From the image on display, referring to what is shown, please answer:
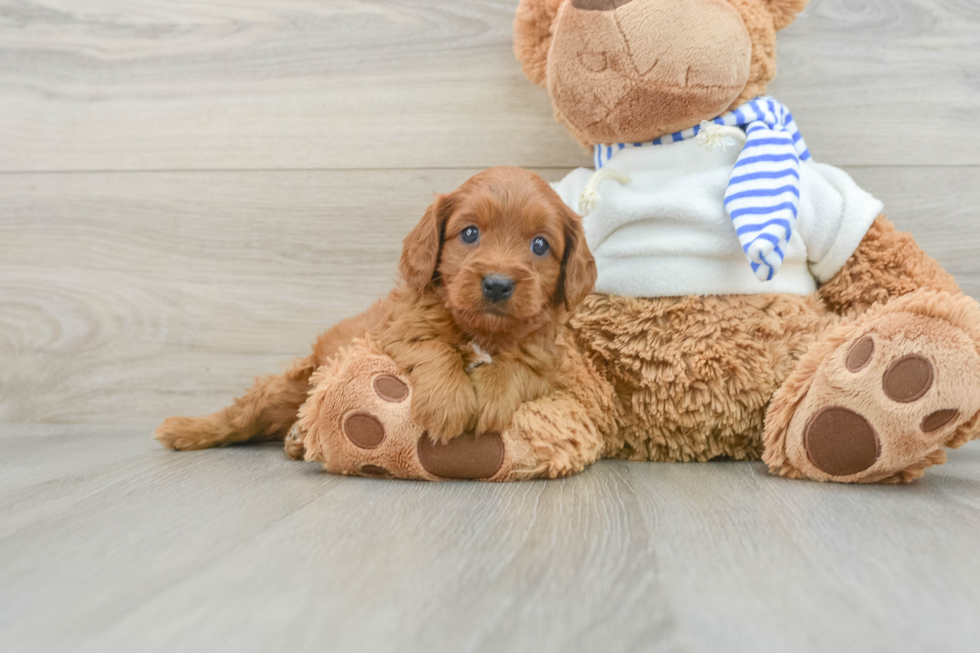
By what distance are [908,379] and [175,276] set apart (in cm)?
134

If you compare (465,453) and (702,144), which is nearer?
(465,453)

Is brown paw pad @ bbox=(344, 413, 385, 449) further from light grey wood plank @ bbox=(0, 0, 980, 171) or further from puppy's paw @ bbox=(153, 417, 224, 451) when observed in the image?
light grey wood plank @ bbox=(0, 0, 980, 171)

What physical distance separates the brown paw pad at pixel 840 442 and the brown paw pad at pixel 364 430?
55 centimetres

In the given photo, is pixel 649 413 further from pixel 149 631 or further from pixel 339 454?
pixel 149 631

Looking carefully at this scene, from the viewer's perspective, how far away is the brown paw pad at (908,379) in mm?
846

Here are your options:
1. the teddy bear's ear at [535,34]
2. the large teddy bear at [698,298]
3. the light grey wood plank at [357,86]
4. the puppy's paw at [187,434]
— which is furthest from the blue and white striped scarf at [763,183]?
the puppy's paw at [187,434]

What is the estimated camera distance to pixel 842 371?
91cm

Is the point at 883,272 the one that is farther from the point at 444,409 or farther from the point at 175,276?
the point at 175,276

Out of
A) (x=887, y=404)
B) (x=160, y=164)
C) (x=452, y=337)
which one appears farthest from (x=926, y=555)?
(x=160, y=164)

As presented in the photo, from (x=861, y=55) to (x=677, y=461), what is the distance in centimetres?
85

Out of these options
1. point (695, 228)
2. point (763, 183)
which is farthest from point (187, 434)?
point (763, 183)

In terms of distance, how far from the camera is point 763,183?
101 centimetres

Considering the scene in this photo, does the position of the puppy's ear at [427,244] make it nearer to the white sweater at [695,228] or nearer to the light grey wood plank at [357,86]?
the white sweater at [695,228]

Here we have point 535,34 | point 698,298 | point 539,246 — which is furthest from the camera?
point 535,34
